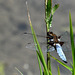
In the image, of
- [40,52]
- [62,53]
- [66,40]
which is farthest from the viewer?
[66,40]

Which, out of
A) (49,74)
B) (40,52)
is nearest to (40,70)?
(49,74)

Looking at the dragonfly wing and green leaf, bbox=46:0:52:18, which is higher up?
green leaf, bbox=46:0:52:18

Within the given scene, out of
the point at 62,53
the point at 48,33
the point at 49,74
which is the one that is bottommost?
the point at 49,74

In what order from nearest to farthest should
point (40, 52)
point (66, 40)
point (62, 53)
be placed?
point (40, 52), point (62, 53), point (66, 40)

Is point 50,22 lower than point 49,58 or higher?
higher

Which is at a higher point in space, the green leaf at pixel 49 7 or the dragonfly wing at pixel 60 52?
the green leaf at pixel 49 7

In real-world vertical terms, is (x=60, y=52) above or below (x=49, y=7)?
below

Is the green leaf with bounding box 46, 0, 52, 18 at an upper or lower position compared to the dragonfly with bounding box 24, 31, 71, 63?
upper

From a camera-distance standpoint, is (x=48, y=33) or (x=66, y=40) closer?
(x=48, y=33)

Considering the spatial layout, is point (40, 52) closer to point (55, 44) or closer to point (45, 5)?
point (55, 44)

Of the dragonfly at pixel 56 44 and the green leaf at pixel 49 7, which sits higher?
the green leaf at pixel 49 7
